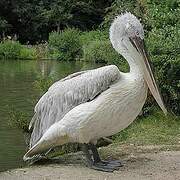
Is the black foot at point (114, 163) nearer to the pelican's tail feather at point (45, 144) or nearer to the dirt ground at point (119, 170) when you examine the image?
the dirt ground at point (119, 170)

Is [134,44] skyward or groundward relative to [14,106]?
skyward

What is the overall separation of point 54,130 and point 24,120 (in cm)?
277

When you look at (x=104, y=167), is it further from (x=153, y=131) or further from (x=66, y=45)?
(x=66, y=45)

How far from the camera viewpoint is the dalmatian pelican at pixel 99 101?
6195 millimetres

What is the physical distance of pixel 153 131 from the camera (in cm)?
942

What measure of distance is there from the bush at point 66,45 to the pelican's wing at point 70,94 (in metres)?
28.9

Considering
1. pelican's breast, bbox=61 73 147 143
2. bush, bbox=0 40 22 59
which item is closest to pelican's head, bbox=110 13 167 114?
pelican's breast, bbox=61 73 147 143

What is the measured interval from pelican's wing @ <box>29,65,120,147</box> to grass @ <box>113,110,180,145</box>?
6.71 ft

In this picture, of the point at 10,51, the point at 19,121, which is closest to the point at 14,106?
the point at 19,121

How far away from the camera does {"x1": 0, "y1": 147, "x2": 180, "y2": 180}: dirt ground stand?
6047 millimetres

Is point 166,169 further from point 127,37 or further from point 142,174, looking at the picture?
point 127,37

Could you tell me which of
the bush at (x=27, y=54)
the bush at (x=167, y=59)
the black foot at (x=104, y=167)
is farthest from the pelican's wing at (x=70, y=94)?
the bush at (x=27, y=54)

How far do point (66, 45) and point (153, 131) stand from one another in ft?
90.9

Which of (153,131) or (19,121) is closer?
(19,121)
